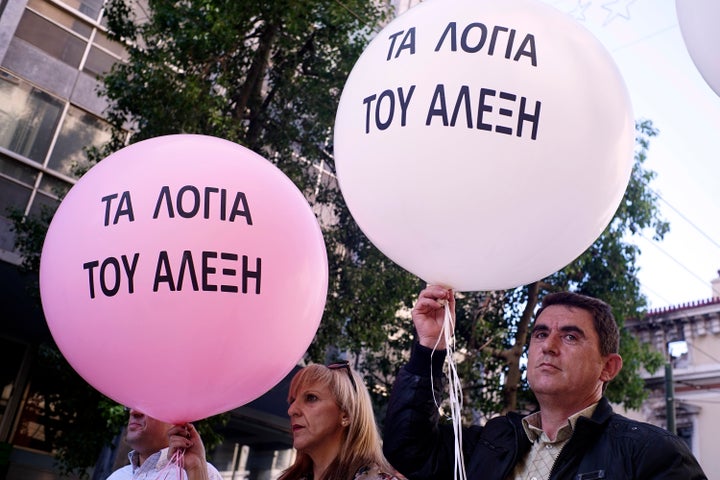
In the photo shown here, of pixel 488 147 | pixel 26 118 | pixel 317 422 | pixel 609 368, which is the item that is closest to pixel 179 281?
pixel 317 422

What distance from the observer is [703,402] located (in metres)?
18.6

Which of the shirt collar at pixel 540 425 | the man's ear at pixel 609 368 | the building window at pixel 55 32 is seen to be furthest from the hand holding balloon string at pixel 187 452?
the building window at pixel 55 32

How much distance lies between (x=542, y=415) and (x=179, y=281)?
1.19 meters

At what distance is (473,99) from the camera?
203 cm

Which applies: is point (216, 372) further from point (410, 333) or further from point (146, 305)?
point (410, 333)

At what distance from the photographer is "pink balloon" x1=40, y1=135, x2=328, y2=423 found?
2.21 meters

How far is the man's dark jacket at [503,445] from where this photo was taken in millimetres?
1709

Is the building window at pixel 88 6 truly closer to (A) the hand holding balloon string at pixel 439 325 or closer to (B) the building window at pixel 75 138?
(B) the building window at pixel 75 138

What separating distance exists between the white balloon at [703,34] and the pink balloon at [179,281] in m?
1.54

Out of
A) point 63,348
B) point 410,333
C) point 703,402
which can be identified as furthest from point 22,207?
point 703,402

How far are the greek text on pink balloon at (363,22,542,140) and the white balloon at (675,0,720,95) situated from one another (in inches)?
27.9

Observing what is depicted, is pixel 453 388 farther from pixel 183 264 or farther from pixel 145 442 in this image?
pixel 145 442

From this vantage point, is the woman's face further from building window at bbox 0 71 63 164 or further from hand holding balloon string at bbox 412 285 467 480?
building window at bbox 0 71 63 164

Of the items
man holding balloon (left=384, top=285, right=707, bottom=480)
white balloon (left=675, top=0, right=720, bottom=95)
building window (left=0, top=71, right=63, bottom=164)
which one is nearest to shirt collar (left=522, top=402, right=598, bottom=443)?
man holding balloon (left=384, top=285, right=707, bottom=480)
